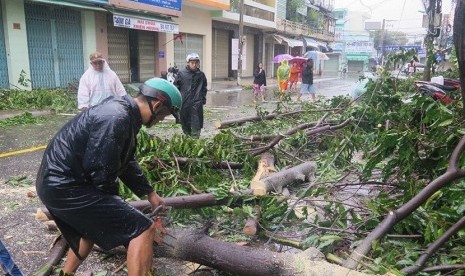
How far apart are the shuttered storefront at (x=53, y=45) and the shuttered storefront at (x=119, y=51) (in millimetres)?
1989

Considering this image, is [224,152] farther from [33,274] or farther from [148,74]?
[148,74]

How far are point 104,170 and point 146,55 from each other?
702 inches

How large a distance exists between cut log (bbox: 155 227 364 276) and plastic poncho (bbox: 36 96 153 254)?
0.55 metres

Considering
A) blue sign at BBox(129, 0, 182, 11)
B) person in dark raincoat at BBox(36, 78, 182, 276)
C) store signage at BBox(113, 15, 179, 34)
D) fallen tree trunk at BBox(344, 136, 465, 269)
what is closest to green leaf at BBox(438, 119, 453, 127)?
fallen tree trunk at BBox(344, 136, 465, 269)

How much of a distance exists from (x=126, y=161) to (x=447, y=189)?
225 centimetres

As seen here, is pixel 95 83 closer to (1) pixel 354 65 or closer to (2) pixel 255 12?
(2) pixel 255 12

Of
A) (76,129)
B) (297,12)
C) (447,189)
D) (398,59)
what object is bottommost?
(447,189)

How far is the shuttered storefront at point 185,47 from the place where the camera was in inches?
843

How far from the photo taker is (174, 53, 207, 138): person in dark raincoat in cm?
667

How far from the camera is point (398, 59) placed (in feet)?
20.6

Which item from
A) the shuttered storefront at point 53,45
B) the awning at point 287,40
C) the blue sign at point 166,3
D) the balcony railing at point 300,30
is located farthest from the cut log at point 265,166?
the awning at point 287,40

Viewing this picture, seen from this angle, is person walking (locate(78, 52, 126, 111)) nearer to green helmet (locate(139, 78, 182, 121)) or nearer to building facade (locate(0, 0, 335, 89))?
green helmet (locate(139, 78, 182, 121))

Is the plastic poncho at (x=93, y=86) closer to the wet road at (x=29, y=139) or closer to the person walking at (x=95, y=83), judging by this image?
the person walking at (x=95, y=83)

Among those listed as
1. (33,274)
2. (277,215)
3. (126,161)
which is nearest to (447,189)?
(277,215)
